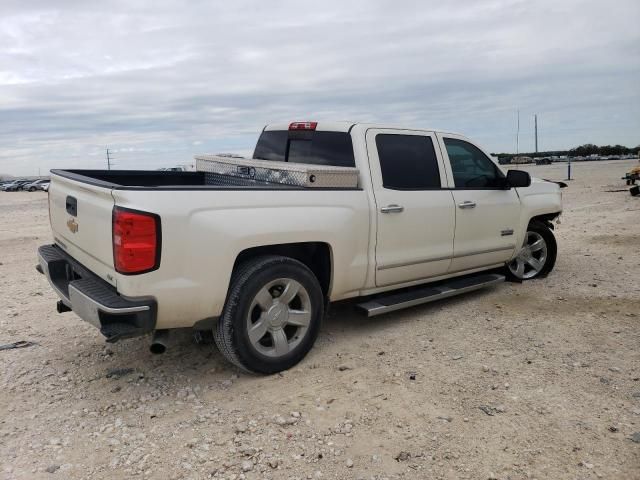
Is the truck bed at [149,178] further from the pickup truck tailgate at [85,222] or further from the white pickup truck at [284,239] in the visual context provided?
the pickup truck tailgate at [85,222]

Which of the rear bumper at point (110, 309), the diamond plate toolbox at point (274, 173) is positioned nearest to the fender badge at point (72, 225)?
the rear bumper at point (110, 309)

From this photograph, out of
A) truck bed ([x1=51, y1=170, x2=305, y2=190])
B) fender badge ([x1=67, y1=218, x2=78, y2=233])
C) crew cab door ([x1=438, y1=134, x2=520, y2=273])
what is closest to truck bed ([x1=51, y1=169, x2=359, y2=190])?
truck bed ([x1=51, y1=170, x2=305, y2=190])

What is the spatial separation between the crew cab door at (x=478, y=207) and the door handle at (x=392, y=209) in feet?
2.71

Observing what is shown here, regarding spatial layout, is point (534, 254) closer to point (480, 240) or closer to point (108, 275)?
point (480, 240)

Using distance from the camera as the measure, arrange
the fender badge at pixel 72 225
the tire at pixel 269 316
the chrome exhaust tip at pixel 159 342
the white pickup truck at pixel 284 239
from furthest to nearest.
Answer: the fender badge at pixel 72 225 → the tire at pixel 269 316 → the chrome exhaust tip at pixel 159 342 → the white pickup truck at pixel 284 239

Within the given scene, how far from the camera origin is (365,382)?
397 cm

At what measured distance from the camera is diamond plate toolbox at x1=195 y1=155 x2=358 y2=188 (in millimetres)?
4277

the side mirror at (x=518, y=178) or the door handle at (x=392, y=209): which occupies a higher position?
the side mirror at (x=518, y=178)

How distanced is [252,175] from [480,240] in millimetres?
2423

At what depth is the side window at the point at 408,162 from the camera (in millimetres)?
4812

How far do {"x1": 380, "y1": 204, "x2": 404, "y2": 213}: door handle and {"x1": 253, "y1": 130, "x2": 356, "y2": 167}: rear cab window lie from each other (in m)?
0.46

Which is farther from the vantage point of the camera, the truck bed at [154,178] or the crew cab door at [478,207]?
the crew cab door at [478,207]

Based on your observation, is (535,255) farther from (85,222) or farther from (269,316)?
(85,222)

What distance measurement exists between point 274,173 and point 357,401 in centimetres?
207
